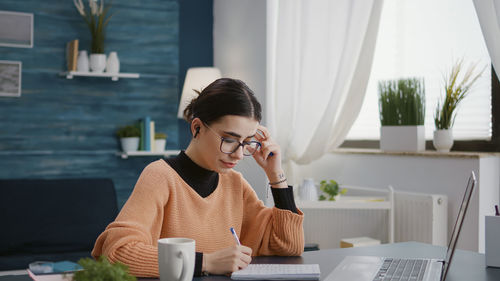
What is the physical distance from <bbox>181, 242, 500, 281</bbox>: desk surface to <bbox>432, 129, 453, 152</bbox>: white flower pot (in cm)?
124

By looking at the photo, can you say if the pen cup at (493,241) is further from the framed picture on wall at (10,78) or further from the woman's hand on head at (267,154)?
the framed picture on wall at (10,78)

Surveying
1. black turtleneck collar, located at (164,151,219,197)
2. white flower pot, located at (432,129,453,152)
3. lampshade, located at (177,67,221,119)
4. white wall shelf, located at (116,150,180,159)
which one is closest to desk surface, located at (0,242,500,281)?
black turtleneck collar, located at (164,151,219,197)

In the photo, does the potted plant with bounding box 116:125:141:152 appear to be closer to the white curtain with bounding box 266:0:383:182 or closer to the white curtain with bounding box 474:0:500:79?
the white curtain with bounding box 266:0:383:182

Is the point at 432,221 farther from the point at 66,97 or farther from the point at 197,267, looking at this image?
Answer: the point at 66,97

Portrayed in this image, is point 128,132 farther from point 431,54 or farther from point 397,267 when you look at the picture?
point 397,267

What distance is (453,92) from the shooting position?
299 cm

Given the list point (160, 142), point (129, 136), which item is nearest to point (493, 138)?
point (160, 142)

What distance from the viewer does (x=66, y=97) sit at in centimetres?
398

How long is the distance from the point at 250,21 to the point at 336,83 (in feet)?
3.57

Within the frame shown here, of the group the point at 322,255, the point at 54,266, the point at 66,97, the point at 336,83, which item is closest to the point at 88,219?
the point at 54,266

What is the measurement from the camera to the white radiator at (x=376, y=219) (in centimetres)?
296

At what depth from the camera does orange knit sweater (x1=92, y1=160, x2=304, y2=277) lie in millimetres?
1428

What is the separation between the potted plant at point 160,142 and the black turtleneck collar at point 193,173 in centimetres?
245

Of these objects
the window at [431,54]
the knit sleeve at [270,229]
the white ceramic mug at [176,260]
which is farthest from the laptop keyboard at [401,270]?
the window at [431,54]
